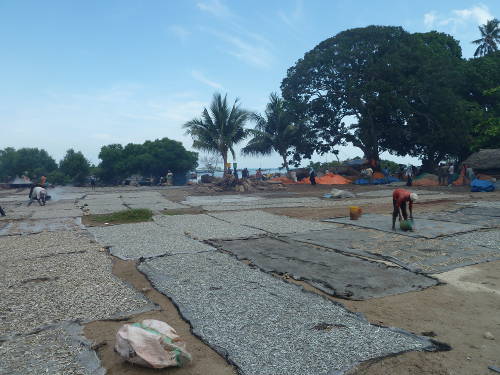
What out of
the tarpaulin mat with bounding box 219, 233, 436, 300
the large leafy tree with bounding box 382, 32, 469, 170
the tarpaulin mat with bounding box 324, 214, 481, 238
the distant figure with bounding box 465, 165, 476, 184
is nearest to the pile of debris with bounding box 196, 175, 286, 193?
the large leafy tree with bounding box 382, 32, 469, 170

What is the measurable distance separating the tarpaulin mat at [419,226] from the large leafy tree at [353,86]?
1796 centimetres

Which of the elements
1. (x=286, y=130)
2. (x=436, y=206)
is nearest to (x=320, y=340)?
(x=436, y=206)

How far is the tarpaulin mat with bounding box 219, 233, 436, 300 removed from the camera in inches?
209

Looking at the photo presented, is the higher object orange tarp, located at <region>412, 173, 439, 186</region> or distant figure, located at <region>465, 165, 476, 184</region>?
Answer: distant figure, located at <region>465, 165, 476, 184</region>

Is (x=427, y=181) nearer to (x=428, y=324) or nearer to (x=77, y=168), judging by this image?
(x=428, y=324)

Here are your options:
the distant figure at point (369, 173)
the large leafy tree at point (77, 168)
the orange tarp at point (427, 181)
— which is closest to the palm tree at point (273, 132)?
the distant figure at point (369, 173)

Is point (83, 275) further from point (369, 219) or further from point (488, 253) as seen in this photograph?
point (369, 219)

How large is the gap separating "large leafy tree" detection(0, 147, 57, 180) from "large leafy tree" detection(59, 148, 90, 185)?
544cm

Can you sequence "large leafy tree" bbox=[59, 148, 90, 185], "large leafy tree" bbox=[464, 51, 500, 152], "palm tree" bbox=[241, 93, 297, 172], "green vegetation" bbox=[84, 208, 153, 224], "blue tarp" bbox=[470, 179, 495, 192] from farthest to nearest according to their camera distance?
"large leafy tree" bbox=[59, 148, 90, 185], "palm tree" bbox=[241, 93, 297, 172], "large leafy tree" bbox=[464, 51, 500, 152], "blue tarp" bbox=[470, 179, 495, 192], "green vegetation" bbox=[84, 208, 153, 224]

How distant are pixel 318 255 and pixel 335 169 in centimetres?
2790

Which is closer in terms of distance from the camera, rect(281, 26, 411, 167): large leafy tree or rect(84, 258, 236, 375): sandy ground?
rect(84, 258, 236, 375): sandy ground

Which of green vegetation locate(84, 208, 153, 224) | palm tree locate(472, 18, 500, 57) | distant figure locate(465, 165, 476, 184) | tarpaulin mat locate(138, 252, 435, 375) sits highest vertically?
palm tree locate(472, 18, 500, 57)

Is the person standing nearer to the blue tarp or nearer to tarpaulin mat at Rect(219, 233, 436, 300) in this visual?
the blue tarp

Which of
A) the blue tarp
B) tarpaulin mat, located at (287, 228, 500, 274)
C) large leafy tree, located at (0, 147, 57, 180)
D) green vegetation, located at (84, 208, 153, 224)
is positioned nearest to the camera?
A: tarpaulin mat, located at (287, 228, 500, 274)
